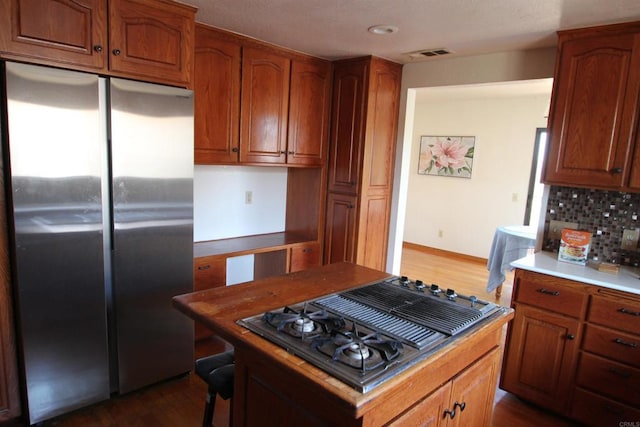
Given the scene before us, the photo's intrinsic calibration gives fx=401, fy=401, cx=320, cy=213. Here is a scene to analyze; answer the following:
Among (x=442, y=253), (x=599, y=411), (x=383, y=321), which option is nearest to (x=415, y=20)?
(x=383, y=321)

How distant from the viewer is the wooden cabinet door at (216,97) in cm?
262

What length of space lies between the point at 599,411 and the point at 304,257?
221cm

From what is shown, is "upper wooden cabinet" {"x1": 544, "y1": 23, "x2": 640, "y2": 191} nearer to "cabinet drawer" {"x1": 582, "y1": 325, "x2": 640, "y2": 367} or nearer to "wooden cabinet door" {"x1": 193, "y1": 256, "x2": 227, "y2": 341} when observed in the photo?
"cabinet drawer" {"x1": 582, "y1": 325, "x2": 640, "y2": 367}

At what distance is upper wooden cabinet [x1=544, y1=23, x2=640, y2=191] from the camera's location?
218 cm

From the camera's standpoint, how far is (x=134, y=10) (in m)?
2.09

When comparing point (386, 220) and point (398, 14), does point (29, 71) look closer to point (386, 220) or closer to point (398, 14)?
point (398, 14)

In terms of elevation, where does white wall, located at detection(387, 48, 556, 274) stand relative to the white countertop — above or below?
above

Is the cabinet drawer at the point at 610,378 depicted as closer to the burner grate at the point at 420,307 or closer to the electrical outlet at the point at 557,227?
the electrical outlet at the point at 557,227

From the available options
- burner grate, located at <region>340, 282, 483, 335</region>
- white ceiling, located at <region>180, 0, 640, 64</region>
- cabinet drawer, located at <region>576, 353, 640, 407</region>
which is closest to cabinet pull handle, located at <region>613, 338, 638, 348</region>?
cabinet drawer, located at <region>576, 353, 640, 407</region>

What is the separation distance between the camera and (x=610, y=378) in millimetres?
2127

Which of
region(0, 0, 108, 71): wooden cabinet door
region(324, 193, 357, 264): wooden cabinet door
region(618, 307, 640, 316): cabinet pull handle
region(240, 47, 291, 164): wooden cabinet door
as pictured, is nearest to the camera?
region(0, 0, 108, 71): wooden cabinet door

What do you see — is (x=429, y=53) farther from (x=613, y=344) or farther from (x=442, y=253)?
(x=442, y=253)

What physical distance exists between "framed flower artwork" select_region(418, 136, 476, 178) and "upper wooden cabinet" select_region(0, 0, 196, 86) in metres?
4.49

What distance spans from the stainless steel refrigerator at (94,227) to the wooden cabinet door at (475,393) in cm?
166
